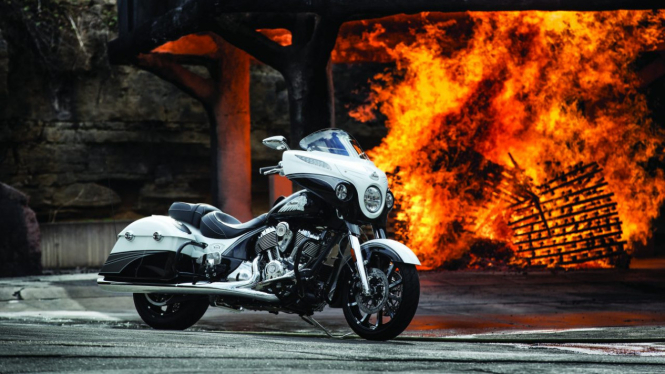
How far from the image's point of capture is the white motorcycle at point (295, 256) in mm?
7039

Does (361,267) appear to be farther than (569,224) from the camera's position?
No

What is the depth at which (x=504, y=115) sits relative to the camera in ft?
46.5

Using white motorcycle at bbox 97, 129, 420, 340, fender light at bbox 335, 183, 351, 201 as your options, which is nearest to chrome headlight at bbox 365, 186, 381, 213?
white motorcycle at bbox 97, 129, 420, 340

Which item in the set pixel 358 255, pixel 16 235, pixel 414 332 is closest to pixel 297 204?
pixel 358 255

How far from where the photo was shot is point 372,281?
704 centimetres

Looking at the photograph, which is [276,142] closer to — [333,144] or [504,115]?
[333,144]

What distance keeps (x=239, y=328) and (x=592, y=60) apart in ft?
24.0

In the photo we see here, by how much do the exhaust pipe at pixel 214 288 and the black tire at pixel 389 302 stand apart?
0.58 m

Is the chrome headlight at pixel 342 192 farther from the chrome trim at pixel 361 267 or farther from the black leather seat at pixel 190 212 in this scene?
the black leather seat at pixel 190 212

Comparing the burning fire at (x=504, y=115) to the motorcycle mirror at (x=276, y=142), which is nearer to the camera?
the motorcycle mirror at (x=276, y=142)

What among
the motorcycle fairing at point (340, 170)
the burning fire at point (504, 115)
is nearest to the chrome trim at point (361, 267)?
the motorcycle fairing at point (340, 170)

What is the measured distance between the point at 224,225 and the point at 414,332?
1884 mm

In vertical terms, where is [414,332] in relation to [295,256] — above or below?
below

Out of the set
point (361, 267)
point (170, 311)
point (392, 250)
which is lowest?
point (170, 311)
